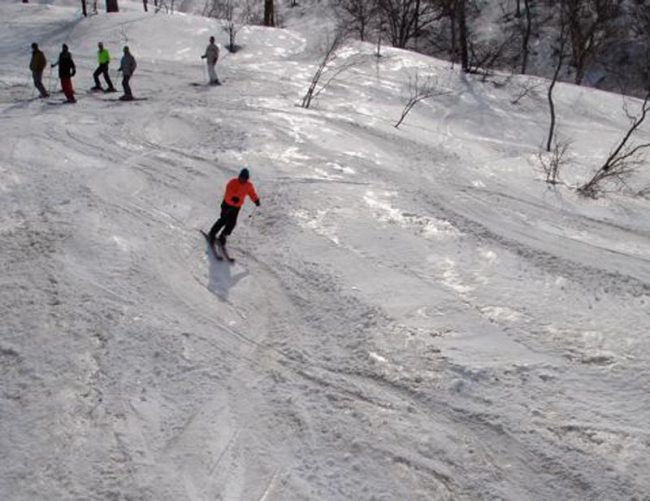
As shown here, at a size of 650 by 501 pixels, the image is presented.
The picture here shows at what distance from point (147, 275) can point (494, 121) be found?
1422cm

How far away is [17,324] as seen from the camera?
688cm

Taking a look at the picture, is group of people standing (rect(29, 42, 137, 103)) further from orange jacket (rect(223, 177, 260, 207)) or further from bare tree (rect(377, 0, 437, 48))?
bare tree (rect(377, 0, 437, 48))

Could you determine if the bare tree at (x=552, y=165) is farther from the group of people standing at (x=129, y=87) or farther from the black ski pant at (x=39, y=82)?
the black ski pant at (x=39, y=82)

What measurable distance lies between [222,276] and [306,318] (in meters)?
1.65

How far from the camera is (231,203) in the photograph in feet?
29.1

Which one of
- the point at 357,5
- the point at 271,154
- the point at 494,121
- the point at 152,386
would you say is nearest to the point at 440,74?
the point at 494,121

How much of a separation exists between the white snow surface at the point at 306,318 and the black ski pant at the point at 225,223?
0.94 ft

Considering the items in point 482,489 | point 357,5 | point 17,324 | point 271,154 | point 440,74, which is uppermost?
point 357,5

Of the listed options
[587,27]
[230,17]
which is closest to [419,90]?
[230,17]

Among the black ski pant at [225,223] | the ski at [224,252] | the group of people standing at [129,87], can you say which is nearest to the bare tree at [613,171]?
the group of people standing at [129,87]

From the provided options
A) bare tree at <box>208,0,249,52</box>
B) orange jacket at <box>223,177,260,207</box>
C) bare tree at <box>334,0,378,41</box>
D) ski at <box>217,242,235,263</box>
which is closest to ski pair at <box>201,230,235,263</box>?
ski at <box>217,242,235,263</box>

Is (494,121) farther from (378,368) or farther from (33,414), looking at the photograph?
(33,414)

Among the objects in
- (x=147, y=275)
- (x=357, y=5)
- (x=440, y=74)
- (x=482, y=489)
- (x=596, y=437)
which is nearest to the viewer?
(x=482, y=489)

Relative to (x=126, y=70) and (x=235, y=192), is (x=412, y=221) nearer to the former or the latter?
(x=235, y=192)
